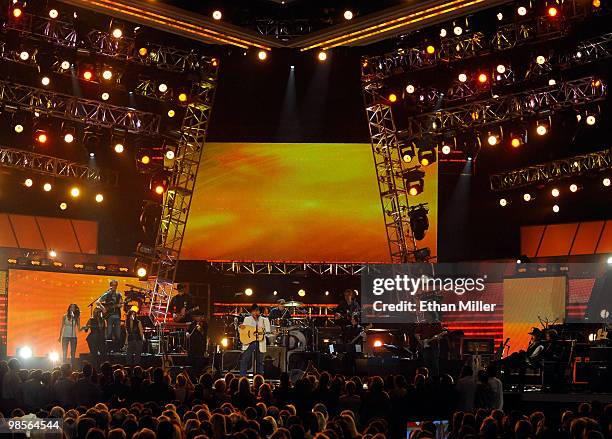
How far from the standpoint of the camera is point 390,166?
84.5 feet

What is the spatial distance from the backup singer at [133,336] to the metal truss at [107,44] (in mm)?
5932

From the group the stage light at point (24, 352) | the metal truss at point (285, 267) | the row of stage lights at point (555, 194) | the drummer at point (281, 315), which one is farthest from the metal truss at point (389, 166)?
the stage light at point (24, 352)

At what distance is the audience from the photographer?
9.75 m

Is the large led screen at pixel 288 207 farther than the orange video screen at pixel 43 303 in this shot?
Yes

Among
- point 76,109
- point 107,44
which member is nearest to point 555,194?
point 107,44

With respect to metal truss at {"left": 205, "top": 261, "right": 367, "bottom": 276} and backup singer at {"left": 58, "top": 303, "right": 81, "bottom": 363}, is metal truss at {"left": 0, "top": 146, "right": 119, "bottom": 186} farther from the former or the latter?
backup singer at {"left": 58, "top": 303, "right": 81, "bottom": 363}

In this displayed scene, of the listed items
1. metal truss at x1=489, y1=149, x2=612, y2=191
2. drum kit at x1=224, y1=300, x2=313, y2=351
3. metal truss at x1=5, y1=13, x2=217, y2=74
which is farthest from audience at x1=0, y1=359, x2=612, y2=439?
metal truss at x1=489, y1=149, x2=612, y2=191

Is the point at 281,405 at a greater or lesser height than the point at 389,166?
lesser

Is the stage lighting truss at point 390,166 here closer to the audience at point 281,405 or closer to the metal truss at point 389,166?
the metal truss at point 389,166

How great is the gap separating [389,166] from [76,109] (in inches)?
307

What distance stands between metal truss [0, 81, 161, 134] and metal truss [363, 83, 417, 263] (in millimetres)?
5420

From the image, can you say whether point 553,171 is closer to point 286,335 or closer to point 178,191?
point 286,335

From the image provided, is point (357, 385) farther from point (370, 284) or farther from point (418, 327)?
point (370, 284)

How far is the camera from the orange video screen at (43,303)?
24656 millimetres
